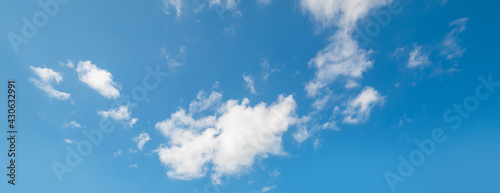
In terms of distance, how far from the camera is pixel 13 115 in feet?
87.2

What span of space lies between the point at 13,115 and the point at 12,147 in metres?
4.57

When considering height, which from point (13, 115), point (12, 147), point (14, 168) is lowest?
point (14, 168)

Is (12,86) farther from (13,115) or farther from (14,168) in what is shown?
(14,168)

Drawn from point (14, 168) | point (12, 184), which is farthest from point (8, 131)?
point (12, 184)

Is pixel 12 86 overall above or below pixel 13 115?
above

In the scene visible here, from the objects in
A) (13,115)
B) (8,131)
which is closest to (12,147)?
(8,131)

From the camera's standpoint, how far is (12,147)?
26.2 meters

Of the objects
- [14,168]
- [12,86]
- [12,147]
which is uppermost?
[12,86]

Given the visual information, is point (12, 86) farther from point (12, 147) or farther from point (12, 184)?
point (12, 184)

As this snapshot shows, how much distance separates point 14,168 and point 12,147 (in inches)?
141

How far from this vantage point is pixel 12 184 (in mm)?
26859

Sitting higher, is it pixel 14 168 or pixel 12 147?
pixel 12 147

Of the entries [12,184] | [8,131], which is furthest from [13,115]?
[12,184]

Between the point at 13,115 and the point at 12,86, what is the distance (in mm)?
4217
